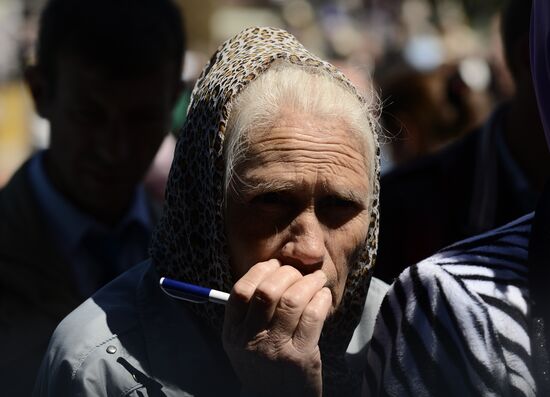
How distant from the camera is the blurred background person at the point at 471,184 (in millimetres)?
3967

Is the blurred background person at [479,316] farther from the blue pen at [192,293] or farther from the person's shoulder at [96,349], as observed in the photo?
the person's shoulder at [96,349]

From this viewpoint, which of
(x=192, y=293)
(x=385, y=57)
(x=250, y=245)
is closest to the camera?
(x=192, y=293)

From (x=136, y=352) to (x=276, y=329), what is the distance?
0.44 metres

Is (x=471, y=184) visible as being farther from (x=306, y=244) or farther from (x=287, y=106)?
(x=306, y=244)

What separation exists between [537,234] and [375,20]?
2002 centimetres

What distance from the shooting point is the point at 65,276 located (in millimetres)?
3545

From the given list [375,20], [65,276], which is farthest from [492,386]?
[375,20]

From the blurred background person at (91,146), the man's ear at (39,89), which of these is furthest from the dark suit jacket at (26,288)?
the man's ear at (39,89)

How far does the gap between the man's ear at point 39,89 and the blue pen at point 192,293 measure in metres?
1.78

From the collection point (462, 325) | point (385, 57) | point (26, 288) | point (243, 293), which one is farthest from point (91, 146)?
point (385, 57)

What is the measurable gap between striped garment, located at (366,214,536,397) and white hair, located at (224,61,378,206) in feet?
1.40

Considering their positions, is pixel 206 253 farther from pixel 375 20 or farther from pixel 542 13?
pixel 375 20

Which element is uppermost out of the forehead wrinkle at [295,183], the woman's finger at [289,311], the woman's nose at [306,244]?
the forehead wrinkle at [295,183]

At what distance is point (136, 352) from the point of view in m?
2.49
